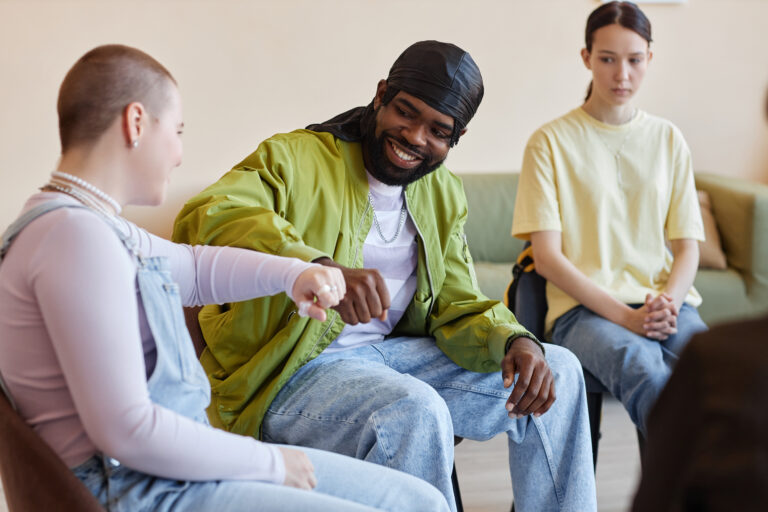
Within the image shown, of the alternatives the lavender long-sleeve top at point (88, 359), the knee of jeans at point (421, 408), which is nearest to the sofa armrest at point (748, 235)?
the knee of jeans at point (421, 408)

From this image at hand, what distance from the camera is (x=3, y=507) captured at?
2.46 meters

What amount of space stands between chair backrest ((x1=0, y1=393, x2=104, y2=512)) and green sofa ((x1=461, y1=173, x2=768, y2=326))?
2.51 m

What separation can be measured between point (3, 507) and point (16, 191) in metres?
1.57

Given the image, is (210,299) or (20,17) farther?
(20,17)

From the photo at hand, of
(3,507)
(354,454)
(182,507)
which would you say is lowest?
(3,507)

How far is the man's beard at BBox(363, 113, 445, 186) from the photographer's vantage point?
188cm

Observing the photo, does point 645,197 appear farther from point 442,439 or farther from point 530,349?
point 442,439

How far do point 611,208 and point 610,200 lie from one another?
0.02 m

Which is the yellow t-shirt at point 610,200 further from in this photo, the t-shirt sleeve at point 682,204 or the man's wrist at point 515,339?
the man's wrist at point 515,339

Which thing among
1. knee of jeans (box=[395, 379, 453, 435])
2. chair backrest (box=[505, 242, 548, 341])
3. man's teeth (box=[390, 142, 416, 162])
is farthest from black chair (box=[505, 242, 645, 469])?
knee of jeans (box=[395, 379, 453, 435])

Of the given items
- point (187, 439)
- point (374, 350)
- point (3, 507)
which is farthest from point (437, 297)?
point (3, 507)

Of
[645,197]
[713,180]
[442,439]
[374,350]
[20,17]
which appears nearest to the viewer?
[442,439]

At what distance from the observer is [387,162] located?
188 centimetres

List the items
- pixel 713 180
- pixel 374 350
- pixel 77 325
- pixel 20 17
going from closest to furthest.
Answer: pixel 77 325
pixel 374 350
pixel 20 17
pixel 713 180
